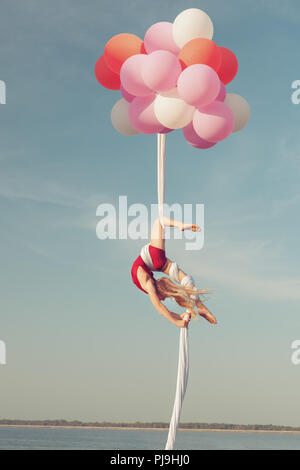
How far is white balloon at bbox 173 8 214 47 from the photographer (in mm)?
7984

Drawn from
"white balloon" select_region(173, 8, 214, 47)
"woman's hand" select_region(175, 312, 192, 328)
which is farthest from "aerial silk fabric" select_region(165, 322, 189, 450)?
"white balloon" select_region(173, 8, 214, 47)

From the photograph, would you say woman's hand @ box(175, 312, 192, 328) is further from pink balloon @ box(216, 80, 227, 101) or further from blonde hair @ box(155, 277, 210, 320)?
pink balloon @ box(216, 80, 227, 101)

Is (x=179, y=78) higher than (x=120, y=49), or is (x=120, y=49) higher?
(x=120, y=49)

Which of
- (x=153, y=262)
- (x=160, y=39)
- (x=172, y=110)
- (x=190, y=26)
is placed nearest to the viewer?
(x=172, y=110)

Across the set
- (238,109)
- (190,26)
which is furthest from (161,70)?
(238,109)

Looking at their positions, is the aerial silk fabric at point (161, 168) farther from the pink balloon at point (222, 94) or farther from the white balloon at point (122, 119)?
the pink balloon at point (222, 94)

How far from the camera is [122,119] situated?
28.5 feet

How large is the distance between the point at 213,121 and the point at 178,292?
2100mm

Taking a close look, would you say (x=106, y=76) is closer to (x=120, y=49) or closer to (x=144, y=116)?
(x=120, y=49)

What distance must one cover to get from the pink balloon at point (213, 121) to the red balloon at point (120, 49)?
119 centimetres

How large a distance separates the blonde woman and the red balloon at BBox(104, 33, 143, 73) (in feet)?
6.81

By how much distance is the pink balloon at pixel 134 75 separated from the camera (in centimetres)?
785
